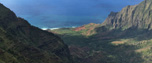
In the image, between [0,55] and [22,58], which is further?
[22,58]

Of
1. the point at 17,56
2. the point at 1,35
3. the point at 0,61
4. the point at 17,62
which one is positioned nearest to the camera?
the point at 0,61

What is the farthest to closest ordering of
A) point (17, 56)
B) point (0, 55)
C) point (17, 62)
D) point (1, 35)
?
point (1, 35)
point (17, 56)
point (17, 62)
point (0, 55)

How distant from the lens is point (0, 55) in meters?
157

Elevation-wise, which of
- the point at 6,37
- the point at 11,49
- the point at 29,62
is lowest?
the point at 29,62

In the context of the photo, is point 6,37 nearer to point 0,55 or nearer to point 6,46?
point 6,46

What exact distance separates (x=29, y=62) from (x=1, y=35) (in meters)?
39.7

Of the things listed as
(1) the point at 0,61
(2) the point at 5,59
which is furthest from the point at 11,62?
(1) the point at 0,61

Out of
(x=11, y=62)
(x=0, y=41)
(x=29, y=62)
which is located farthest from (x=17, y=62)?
(x=0, y=41)

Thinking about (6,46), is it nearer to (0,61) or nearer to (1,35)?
(1,35)

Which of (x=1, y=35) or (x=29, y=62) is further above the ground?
(x=1, y=35)

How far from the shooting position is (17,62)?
168 m

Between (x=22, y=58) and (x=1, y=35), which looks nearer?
(x=22, y=58)

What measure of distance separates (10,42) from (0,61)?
56.0 m

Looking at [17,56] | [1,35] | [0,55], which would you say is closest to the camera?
[0,55]
